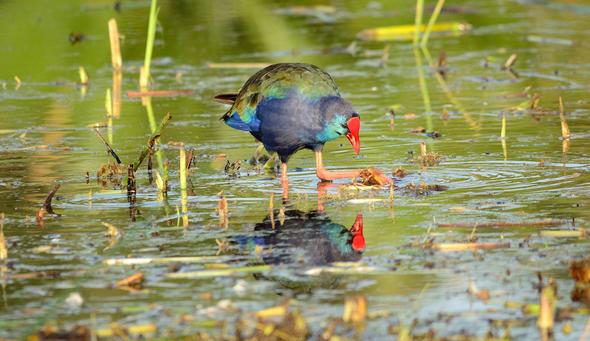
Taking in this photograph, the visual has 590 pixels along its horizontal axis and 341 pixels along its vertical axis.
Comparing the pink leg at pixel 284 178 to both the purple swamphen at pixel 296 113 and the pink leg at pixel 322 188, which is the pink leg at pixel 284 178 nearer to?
the purple swamphen at pixel 296 113

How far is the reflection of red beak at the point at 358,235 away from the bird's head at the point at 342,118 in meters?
0.73

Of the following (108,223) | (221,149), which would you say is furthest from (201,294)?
(221,149)

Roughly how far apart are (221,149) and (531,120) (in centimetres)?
298

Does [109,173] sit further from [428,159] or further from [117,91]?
[117,91]

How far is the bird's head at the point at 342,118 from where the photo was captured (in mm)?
8359

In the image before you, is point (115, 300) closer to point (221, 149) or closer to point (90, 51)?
point (221, 149)

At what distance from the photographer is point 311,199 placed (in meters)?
8.54

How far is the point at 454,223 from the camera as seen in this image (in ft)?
24.3

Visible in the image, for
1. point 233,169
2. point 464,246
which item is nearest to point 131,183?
point 233,169

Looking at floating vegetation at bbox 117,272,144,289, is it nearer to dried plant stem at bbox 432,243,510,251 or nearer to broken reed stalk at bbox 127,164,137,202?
dried plant stem at bbox 432,243,510,251

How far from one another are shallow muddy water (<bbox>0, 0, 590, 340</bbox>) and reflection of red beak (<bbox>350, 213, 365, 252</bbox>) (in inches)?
0.7

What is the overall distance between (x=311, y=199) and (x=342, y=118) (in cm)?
61

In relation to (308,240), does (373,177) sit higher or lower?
higher

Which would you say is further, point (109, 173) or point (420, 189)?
point (109, 173)
